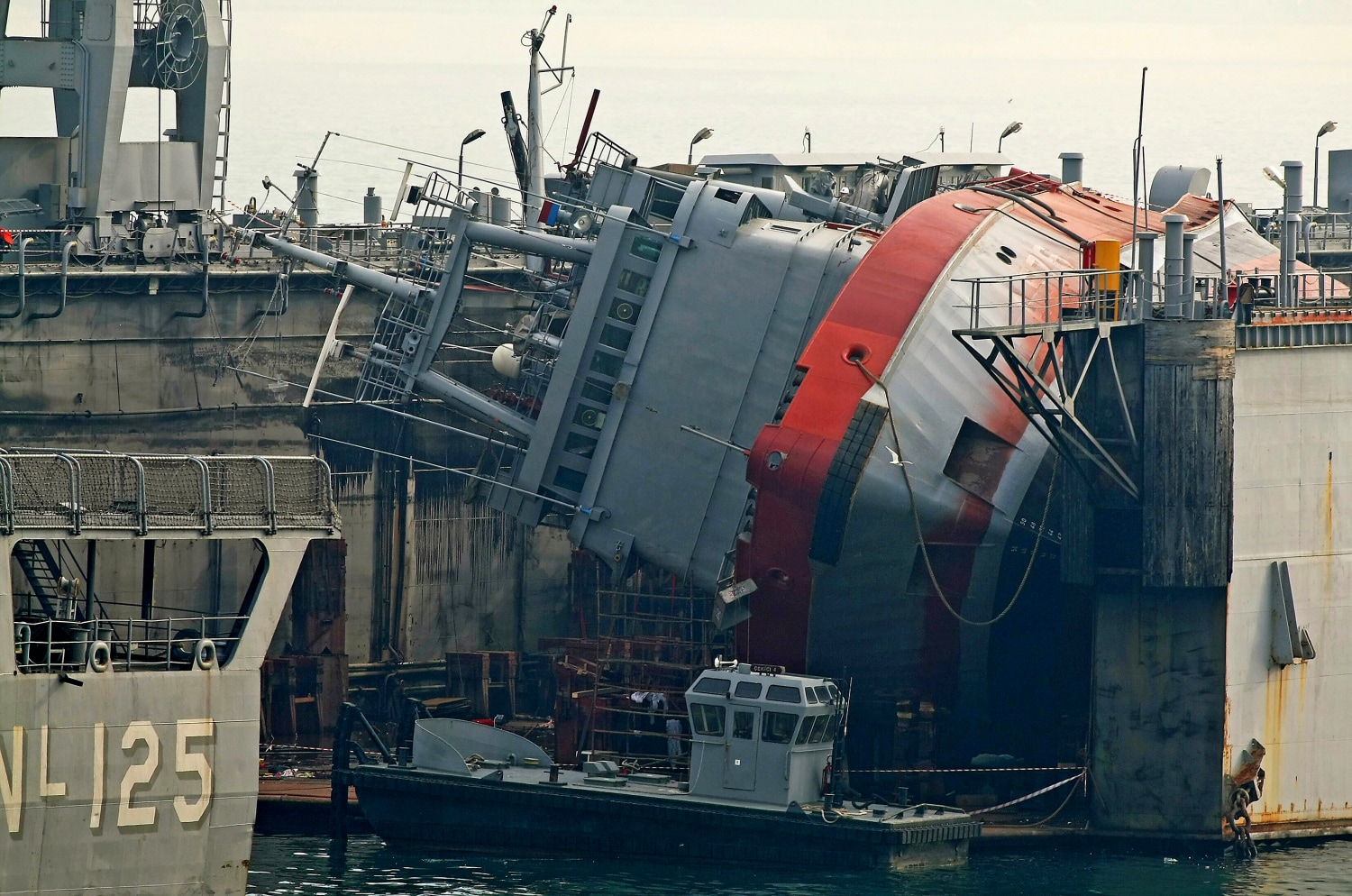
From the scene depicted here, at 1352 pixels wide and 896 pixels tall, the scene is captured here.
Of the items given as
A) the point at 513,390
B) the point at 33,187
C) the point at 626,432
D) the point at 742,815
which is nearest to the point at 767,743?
the point at 742,815

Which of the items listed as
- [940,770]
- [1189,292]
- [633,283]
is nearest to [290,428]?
[633,283]

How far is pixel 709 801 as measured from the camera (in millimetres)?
46375

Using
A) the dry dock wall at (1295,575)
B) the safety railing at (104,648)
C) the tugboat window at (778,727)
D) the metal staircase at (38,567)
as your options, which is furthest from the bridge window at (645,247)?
the metal staircase at (38,567)

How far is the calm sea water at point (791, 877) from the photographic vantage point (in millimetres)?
44156

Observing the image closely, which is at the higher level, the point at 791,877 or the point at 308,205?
the point at 308,205

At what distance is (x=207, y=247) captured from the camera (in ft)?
203

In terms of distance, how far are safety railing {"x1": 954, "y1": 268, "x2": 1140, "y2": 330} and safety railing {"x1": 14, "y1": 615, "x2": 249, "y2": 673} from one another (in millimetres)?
16681

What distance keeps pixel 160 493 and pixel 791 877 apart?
14.4m

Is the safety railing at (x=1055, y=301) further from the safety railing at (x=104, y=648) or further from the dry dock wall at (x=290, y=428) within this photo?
the dry dock wall at (x=290, y=428)

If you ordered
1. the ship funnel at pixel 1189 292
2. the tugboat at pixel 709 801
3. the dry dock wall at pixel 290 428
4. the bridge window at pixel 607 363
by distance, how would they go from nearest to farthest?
the tugboat at pixel 709 801 → the ship funnel at pixel 1189 292 → the bridge window at pixel 607 363 → the dry dock wall at pixel 290 428

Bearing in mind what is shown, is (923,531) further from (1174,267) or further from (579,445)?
(579,445)

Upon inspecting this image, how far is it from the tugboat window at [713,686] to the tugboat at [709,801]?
4 cm

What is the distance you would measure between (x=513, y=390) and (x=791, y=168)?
912 cm

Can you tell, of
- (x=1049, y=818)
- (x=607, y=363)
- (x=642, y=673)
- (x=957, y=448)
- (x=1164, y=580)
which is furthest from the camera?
(x=607, y=363)
